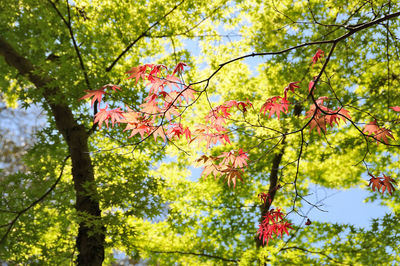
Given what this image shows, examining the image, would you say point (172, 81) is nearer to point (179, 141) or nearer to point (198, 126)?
point (198, 126)

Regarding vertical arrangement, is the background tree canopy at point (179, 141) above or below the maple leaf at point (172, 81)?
above

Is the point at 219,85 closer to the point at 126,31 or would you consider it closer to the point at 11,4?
the point at 126,31

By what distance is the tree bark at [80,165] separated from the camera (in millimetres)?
5000

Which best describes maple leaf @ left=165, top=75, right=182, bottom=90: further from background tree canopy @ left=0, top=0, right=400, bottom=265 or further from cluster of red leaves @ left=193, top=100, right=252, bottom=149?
background tree canopy @ left=0, top=0, right=400, bottom=265

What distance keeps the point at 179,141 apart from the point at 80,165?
192 centimetres

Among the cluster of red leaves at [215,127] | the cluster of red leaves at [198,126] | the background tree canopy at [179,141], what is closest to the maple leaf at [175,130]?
the cluster of red leaves at [198,126]

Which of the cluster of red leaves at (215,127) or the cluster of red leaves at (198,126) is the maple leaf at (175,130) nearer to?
the cluster of red leaves at (198,126)

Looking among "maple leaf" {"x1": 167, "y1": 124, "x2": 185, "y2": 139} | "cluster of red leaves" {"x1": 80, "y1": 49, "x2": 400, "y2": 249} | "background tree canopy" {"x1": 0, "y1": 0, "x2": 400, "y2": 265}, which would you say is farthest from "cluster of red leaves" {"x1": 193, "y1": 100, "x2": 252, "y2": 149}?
"background tree canopy" {"x1": 0, "y1": 0, "x2": 400, "y2": 265}

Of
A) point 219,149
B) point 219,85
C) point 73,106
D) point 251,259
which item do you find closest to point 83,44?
point 73,106

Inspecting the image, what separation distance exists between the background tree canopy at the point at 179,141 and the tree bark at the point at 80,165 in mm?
23

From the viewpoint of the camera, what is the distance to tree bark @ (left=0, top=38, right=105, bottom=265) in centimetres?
500

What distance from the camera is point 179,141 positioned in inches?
252

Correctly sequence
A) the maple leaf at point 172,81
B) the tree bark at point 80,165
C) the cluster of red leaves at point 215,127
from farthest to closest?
the tree bark at point 80,165
the cluster of red leaves at point 215,127
the maple leaf at point 172,81

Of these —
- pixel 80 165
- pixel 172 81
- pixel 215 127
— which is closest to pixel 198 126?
pixel 215 127
